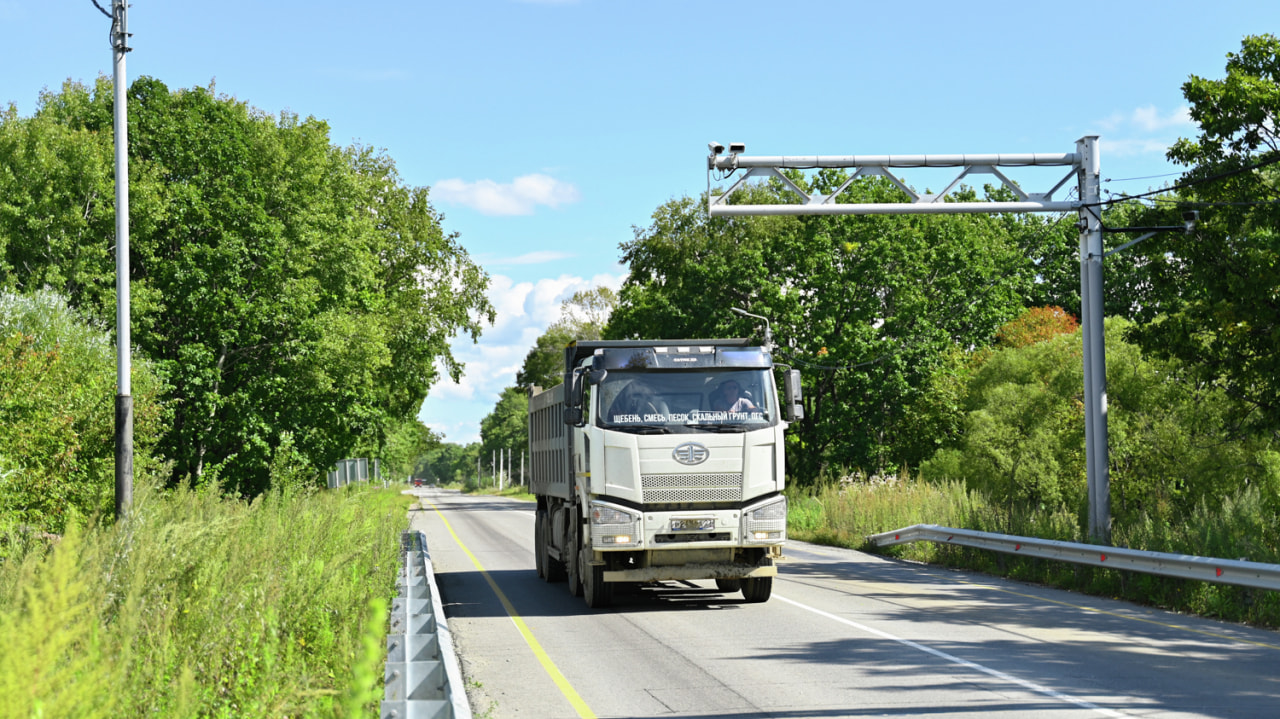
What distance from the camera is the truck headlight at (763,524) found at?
48.4ft

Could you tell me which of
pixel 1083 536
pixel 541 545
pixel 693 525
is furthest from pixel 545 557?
pixel 1083 536

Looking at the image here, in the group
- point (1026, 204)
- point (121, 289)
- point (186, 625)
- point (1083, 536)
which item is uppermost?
point (1026, 204)

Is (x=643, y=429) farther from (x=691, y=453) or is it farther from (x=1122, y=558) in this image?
(x=1122, y=558)

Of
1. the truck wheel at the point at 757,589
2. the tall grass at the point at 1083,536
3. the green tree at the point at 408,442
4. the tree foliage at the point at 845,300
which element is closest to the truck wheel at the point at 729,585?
the truck wheel at the point at 757,589

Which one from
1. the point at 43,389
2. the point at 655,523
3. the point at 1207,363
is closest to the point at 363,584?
the point at 655,523

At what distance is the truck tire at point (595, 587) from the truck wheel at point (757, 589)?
1.93m

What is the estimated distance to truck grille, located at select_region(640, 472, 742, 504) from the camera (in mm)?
14648

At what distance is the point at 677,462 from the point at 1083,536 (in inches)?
315

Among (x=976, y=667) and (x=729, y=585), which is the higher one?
(x=976, y=667)

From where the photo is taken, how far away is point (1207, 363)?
18922 mm

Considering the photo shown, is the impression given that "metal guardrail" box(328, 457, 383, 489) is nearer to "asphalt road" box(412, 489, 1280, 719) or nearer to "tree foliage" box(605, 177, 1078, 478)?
"tree foliage" box(605, 177, 1078, 478)

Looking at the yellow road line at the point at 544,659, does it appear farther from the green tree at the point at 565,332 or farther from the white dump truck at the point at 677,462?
the green tree at the point at 565,332

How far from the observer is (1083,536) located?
18.8 metres

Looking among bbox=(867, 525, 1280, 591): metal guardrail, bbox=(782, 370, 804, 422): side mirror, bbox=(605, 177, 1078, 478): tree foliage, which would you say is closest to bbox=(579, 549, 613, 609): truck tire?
bbox=(782, 370, 804, 422): side mirror
